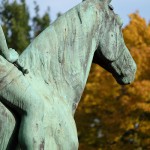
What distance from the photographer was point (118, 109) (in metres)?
23.2

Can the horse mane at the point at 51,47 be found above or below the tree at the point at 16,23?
above

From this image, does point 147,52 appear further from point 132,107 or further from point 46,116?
point 46,116

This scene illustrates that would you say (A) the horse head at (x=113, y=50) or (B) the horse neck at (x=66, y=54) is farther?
(A) the horse head at (x=113, y=50)

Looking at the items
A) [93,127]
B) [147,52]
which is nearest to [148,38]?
[147,52]

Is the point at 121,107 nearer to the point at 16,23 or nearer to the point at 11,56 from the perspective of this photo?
the point at 16,23

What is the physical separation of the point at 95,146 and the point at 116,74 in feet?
67.6

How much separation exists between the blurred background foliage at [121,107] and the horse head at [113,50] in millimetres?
17711

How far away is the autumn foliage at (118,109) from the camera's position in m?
22.6

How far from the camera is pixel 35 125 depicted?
3.76 meters

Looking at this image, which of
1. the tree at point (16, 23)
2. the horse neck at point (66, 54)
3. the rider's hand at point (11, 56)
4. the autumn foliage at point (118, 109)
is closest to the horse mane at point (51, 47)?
the horse neck at point (66, 54)

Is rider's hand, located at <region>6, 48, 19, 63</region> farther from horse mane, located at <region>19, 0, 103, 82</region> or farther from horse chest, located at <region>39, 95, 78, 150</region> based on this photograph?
horse chest, located at <region>39, 95, 78, 150</region>

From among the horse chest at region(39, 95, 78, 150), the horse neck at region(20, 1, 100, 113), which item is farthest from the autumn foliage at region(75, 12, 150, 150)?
the horse chest at region(39, 95, 78, 150)

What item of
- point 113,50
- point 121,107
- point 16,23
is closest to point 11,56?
point 113,50

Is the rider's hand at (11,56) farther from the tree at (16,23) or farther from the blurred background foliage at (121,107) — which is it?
the tree at (16,23)
